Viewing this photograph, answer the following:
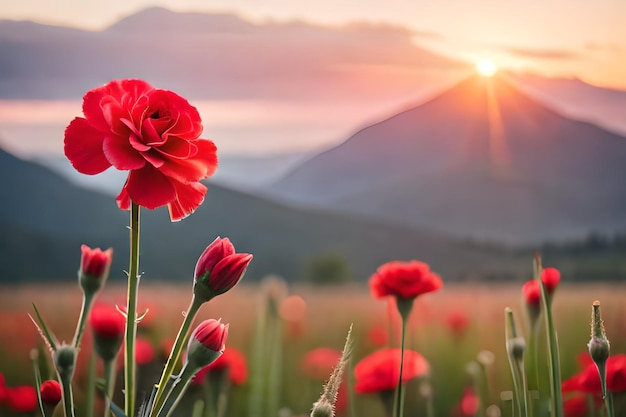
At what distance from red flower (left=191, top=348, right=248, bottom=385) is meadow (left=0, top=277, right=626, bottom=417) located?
121 millimetres

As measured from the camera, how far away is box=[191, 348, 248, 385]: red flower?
2.04 feet

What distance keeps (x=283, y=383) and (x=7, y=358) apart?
1.08 ft

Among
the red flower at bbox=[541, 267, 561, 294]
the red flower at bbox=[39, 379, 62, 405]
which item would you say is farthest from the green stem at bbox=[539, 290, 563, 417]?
the red flower at bbox=[39, 379, 62, 405]

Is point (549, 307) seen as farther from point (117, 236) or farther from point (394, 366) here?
point (117, 236)

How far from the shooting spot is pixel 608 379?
1.65ft

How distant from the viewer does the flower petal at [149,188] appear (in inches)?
14.2

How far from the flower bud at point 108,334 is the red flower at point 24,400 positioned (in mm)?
113

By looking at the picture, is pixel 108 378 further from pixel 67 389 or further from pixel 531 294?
pixel 531 294

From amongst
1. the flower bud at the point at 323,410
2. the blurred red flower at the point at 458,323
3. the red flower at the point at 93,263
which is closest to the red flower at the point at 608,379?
the flower bud at the point at 323,410

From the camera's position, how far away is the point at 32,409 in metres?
0.55

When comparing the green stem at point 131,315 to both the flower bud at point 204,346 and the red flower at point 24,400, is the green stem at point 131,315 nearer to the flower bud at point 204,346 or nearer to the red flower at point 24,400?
the flower bud at point 204,346

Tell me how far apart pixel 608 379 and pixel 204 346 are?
0.28m

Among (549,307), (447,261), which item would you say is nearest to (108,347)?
(549,307)

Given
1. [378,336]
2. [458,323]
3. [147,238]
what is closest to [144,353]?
[378,336]
